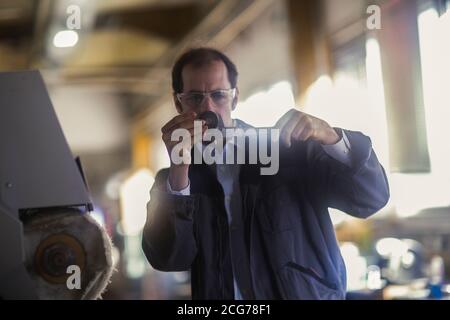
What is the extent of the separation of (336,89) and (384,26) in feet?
2.70

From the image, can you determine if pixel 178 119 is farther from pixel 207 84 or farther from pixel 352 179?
pixel 352 179

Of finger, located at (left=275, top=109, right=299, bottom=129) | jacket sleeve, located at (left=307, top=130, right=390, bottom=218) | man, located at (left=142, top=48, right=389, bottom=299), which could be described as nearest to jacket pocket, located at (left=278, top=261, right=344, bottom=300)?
man, located at (left=142, top=48, right=389, bottom=299)

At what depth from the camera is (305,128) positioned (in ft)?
3.09

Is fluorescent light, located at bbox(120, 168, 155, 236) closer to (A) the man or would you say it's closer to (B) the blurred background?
(B) the blurred background

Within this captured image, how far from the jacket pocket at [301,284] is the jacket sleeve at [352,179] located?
4.7 inches

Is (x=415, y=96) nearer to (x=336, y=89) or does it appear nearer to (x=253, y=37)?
(x=336, y=89)

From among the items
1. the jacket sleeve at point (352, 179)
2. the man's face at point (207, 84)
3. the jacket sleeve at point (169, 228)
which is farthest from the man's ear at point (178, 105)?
the jacket sleeve at point (352, 179)

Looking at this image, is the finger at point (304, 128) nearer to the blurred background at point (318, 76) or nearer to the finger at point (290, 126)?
the finger at point (290, 126)

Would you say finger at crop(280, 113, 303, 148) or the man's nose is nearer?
finger at crop(280, 113, 303, 148)

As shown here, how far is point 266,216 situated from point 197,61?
30cm

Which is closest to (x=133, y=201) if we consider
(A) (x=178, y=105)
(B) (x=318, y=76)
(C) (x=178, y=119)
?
(B) (x=318, y=76)

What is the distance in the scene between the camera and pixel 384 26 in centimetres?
161

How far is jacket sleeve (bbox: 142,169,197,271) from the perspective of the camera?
100 centimetres
